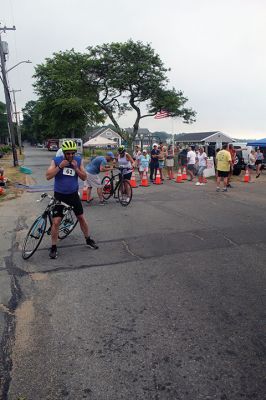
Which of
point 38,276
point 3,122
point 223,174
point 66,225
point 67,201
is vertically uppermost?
point 3,122

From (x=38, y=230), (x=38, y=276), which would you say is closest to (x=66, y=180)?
(x=38, y=230)

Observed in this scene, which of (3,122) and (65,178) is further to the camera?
(3,122)

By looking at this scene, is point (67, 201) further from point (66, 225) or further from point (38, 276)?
point (38, 276)

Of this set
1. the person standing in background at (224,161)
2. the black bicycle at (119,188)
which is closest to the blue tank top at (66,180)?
the black bicycle at (119,188)

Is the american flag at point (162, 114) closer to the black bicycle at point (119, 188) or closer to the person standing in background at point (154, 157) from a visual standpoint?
the person standing in background at point (154, 157)

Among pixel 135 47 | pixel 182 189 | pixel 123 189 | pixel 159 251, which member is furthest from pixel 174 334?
pixel 135 47

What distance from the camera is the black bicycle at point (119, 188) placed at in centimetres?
1030

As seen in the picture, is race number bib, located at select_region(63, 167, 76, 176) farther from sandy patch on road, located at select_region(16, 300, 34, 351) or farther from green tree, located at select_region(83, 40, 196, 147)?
green tree, located at select_region(83, 40, 196, 147)

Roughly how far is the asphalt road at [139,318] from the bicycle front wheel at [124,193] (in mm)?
3115

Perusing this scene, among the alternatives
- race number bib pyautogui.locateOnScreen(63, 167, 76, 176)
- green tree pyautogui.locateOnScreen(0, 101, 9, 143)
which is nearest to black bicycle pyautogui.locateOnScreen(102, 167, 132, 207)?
race number bib pyautogui.locateOnScreen(63, 167, 76, 176)

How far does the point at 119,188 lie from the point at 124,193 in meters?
0.25

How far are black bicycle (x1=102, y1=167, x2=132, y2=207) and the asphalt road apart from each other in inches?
125

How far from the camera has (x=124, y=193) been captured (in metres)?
10.4

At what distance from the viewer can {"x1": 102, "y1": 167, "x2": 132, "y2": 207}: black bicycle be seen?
10.3m
